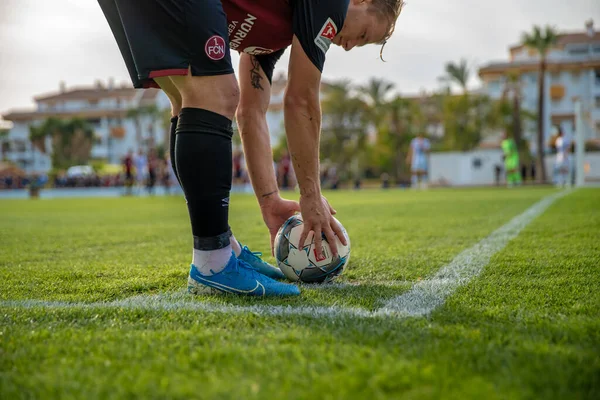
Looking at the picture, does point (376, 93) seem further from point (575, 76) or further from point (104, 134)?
point (104, 134)

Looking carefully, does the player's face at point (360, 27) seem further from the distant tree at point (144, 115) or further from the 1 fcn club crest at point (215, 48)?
the distant tree at point (144, 115)

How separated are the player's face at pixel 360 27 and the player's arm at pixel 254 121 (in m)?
0.63

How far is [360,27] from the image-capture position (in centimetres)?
277

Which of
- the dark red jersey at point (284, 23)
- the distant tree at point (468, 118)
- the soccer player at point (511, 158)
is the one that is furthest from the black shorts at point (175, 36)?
the distant tree at point (468, 118)

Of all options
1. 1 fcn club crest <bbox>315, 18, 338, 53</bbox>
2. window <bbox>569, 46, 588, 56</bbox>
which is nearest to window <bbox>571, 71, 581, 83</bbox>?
window <bbox>569, 46, 588, 56</bbox>

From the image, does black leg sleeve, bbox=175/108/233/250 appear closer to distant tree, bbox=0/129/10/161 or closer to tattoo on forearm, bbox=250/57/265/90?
tattoo on forearm, bbox=250/57/265/90

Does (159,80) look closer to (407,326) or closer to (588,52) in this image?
(407,326)

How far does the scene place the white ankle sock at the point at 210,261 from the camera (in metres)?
2.43

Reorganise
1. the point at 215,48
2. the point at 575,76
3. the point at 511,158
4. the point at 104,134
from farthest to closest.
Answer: the point at 104,134, the point at 575,76, the point at 511,158, the point at 215,48

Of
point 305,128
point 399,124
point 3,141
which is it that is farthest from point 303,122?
point 3,141

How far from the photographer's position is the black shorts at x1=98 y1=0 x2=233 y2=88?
226 centimetres

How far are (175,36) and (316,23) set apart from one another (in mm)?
589

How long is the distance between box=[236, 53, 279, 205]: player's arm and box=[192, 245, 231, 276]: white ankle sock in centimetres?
Answer: 84

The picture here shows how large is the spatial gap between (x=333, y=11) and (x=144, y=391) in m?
1.78
